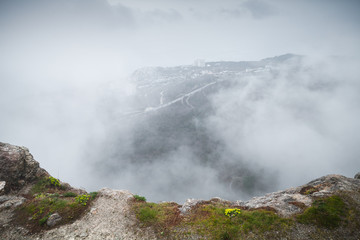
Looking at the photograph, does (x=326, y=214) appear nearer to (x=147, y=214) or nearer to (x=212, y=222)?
(x=212, y=222)

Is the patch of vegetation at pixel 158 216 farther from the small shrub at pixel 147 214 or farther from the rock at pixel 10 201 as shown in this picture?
the rock at pixel 10 201

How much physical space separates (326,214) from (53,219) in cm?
2777

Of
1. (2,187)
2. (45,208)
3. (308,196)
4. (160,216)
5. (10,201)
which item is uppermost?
(2,187)

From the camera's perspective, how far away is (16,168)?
2133 centimetres

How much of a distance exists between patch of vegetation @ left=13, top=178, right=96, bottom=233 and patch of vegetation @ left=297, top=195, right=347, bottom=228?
948 inches

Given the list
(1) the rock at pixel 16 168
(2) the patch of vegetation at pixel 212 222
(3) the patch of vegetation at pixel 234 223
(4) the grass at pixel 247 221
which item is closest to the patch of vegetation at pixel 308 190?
(4) the grass at pixel 247 221

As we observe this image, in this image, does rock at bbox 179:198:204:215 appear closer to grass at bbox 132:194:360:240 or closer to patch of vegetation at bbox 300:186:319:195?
grass at bbox 132:194:360:240

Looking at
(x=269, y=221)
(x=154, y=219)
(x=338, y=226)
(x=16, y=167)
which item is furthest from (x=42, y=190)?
(x=338, y=226)

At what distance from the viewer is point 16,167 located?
2136 cm

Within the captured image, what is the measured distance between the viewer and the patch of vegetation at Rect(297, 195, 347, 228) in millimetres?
14663

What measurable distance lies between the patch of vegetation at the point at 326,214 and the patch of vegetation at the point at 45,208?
79.0 ft

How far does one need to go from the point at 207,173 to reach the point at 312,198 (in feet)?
493

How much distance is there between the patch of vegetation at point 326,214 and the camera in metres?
14.7

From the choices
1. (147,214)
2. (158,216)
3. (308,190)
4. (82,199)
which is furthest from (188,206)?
(308,190)
